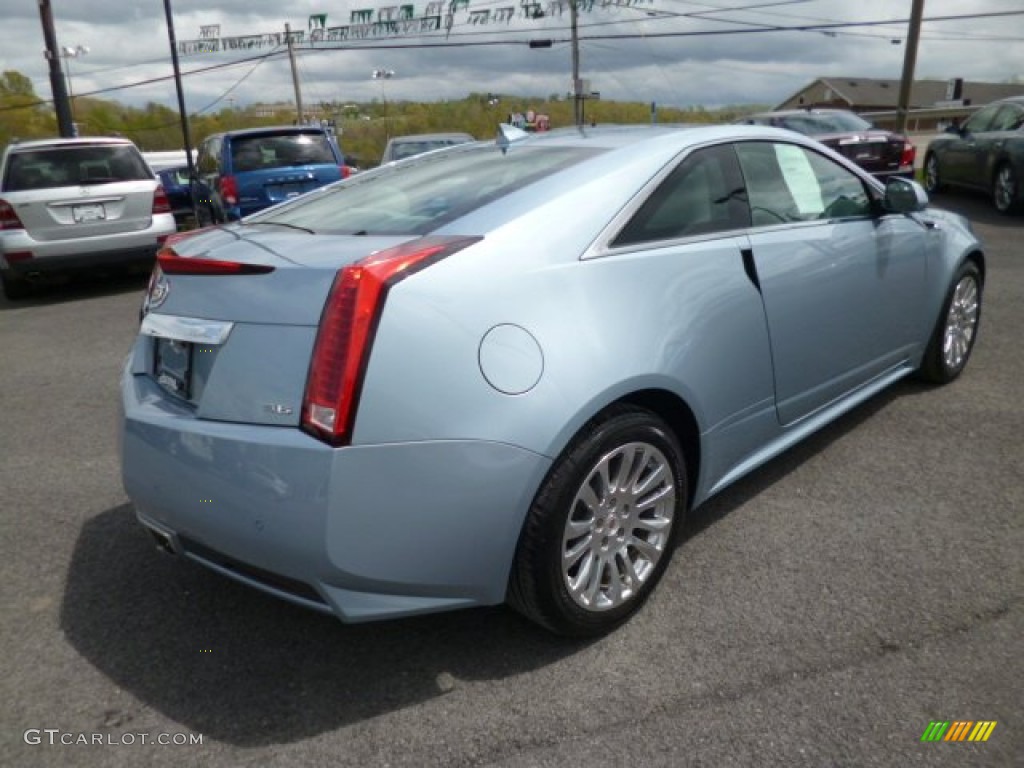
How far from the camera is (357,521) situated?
214 centimetres

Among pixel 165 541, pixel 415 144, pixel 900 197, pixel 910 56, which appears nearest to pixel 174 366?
pixel 165 541

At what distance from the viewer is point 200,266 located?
2.52 metres

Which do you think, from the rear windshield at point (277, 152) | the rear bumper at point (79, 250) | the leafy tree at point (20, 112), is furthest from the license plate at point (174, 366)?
the leafy tree at point (20, 112)

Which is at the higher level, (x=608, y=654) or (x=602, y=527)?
(x=602, y=527)

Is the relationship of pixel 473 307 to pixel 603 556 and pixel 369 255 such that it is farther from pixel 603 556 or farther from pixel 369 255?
pixel 603 556

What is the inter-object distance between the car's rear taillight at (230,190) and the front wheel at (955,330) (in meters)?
8.70

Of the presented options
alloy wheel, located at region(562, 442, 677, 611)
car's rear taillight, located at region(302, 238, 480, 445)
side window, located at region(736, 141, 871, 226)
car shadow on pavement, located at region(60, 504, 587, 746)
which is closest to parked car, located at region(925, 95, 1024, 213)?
side window, located at region(736, 141, 871, 226)

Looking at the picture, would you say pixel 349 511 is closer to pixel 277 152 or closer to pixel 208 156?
pixel 277 152

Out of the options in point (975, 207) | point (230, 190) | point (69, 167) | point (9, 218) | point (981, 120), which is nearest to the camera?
point (9, 218)

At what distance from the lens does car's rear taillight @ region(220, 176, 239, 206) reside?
426 inches

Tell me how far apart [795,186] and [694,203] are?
78cm

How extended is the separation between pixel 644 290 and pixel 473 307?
2.15 ft

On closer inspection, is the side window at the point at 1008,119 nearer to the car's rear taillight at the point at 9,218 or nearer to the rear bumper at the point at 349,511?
the rear bumper at the point at 349,511

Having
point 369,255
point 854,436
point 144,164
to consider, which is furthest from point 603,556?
point 144,164
